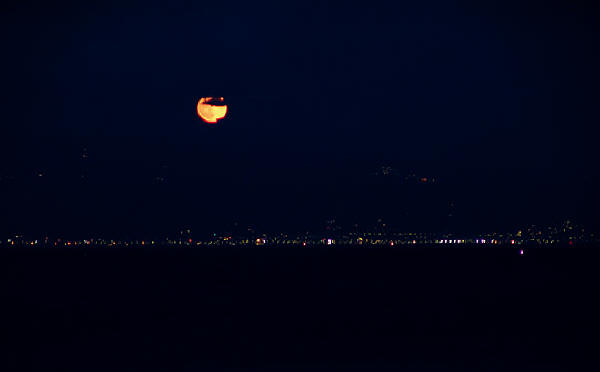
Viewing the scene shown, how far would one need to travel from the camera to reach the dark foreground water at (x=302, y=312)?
50.4ft

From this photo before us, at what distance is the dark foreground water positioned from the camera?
15375 millimetres

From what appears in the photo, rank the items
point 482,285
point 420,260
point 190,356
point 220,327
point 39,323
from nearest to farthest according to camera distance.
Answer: point 190,356 < point 39,323 < point 220,327 < point 482,285 < point 420,260

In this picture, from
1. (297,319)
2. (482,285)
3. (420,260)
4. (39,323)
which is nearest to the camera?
(39,323)

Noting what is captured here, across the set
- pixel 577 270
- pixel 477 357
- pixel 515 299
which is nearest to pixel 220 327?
pixel 477 357

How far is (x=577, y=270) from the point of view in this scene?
6091 cm

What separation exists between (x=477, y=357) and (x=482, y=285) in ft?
113

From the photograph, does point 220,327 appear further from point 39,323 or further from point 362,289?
point 362,289

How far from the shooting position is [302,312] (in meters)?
30.5

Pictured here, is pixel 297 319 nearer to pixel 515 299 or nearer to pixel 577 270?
pixel 515 299

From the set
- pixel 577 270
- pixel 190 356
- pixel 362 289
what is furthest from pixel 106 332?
pixel 577 270

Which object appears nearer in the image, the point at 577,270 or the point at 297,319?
the point at 297,319

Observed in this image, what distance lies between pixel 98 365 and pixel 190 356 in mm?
3275

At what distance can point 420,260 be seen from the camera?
70.2m

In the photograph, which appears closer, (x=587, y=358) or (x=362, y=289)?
(x=587, y=358)
